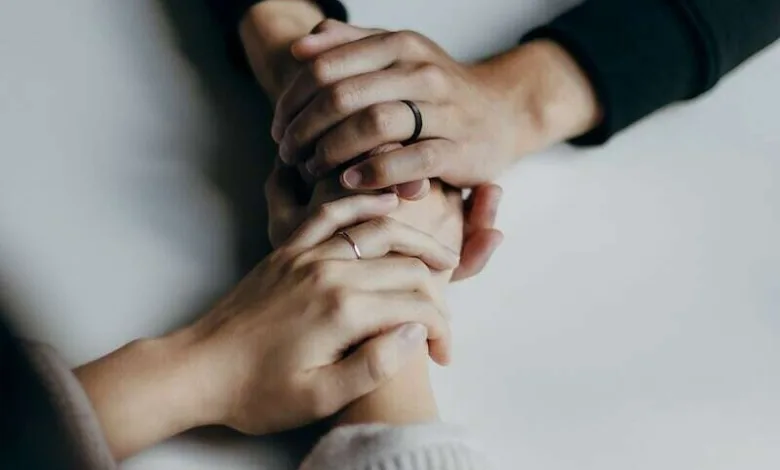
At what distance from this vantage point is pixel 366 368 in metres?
0.75

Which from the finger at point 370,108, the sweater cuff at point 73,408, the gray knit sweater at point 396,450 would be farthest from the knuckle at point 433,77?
the sweater cuff at point 73,408

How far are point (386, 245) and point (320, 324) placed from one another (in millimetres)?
98

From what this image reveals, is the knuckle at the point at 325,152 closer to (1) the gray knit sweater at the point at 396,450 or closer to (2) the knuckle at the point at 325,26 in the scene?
(2) the knuckle at the point at 325,26

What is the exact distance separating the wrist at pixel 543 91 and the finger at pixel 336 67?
0.38ft

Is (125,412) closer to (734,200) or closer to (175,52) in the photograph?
(175,52)

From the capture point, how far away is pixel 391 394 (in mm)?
758

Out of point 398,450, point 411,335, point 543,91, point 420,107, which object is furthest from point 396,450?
point 543,91

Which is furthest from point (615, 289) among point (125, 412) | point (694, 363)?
point (125, 412)

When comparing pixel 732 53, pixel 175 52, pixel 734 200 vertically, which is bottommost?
pixel 734 200

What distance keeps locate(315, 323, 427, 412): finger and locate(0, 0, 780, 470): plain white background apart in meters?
0.06

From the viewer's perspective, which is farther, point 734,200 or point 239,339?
point 734,200

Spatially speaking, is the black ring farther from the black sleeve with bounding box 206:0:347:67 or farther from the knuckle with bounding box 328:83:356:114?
the black sleeve with bounding box 206:0:347:67

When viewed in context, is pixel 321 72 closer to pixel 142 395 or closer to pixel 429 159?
pixel 429 159

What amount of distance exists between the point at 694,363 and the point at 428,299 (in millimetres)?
216
